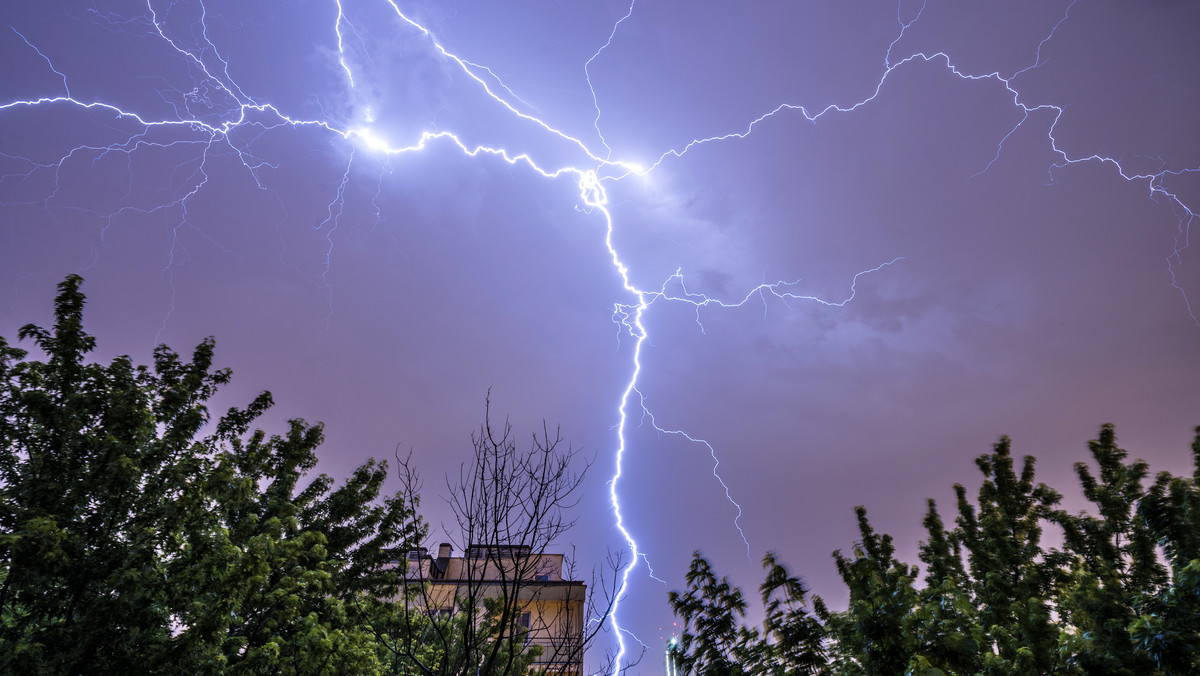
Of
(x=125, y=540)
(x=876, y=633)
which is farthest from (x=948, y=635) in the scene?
(x=125, y=540)

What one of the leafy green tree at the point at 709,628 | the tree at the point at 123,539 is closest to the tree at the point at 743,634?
the leafy green tree at the point at 709,628

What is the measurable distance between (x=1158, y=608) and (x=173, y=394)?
36.0 ft

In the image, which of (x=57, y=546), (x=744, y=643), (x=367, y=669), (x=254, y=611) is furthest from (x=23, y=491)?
(x=744, y=643)

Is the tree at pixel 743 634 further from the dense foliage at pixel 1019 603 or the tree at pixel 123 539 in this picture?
the tree at pixel 123 539

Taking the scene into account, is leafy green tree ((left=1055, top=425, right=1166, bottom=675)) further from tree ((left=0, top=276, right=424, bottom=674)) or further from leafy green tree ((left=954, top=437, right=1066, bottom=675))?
tree ((left=0, top=276, right=424, bottom=674))

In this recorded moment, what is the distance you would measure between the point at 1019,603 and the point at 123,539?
1191 cm

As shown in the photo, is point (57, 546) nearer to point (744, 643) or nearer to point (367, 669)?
point (367, 669)

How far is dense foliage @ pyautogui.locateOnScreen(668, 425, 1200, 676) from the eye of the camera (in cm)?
470

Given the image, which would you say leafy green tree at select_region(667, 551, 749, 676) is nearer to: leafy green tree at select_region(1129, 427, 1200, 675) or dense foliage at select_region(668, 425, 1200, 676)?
dense foliage at select_region(668, 425, 1200, 676)

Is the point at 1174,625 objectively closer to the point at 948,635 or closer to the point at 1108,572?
the point at 948,635

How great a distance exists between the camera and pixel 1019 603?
7.20 m

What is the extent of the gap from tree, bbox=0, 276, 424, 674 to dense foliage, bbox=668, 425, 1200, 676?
5.95 meters

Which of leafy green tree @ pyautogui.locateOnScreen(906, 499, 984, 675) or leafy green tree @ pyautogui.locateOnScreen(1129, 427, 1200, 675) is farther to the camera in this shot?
leafy green tree @ pyautogui.locateOnScreen(906, 499, 984, 675)

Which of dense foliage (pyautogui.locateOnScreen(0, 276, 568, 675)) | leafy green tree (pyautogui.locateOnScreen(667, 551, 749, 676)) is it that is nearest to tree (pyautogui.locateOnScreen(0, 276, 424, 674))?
dense foliage (pyautogui.locateOnScreen(0, 276, 568, 675))
